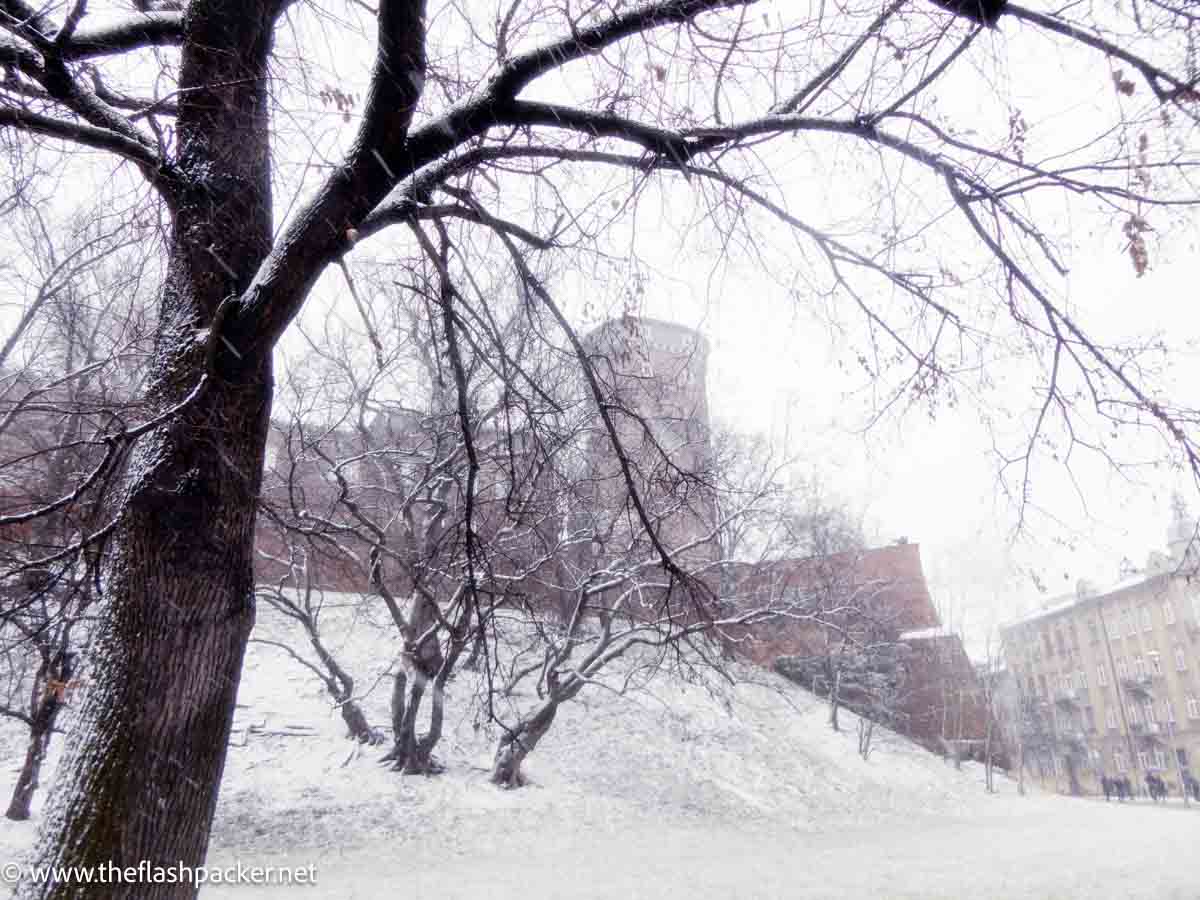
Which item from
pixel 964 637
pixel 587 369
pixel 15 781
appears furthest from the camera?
pixel 964 637

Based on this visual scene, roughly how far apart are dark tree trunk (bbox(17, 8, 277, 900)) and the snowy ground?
6.89m

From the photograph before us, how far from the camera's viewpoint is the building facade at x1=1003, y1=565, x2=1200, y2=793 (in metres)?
34.4

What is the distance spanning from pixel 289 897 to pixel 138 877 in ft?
23.1

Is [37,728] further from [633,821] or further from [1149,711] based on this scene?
[1149,711]

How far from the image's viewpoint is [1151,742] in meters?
36.6

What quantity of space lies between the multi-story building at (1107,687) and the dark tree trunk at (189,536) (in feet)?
116

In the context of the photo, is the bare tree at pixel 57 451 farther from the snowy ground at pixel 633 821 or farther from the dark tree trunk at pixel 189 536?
the snowy ground at pixel 633 821

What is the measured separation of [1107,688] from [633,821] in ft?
112

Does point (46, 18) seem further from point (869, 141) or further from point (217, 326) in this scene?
point (869, 141)

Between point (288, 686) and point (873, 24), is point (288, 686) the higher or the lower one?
the lower one

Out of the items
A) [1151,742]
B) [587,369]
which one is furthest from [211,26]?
[1151,742]

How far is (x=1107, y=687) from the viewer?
1531 inches

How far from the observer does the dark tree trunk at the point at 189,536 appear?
283cm

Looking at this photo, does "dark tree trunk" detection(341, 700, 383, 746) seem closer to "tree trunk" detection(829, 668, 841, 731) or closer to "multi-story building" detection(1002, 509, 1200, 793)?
"tree trunk" detection(829, 668, 841, 731)
